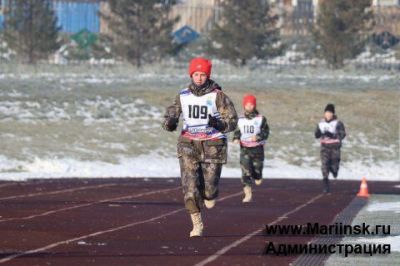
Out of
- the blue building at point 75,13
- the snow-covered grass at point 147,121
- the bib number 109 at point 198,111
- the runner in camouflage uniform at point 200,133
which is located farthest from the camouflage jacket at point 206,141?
the blue building at point 75,13

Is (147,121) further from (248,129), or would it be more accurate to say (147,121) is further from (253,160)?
(248,129)

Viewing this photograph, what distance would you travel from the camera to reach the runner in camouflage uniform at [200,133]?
1659 centimetres

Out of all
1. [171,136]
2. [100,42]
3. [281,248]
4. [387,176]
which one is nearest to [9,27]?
[100,42]

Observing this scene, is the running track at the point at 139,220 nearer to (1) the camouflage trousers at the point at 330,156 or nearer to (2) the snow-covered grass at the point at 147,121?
(1) the camouflage trousers at the point at 330,156

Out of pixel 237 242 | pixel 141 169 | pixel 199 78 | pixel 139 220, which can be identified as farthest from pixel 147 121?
pixel 237 242

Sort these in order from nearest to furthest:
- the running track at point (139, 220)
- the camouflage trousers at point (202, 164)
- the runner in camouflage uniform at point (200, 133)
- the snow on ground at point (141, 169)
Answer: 1. the running track at point (139, 220)
2. the runner in camouflage uniform at point (200, 133)
3. the camouflage trousers at point (202, 164)
4. the snow on ground at point (141, 169)

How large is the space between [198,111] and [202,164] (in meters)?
0.69

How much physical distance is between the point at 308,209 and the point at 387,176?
1761 cm

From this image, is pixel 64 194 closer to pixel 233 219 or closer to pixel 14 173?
pixel 233 219

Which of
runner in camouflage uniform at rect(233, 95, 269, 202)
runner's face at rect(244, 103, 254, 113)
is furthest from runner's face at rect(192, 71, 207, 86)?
runner's face at rect(244, 103, 254, 113)

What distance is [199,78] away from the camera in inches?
656

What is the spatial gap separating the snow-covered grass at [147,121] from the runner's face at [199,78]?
16394 millimetres

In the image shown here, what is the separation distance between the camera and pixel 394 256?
14.7 metres

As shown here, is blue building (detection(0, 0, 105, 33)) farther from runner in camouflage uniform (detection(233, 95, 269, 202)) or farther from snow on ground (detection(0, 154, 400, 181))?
runner in camouflage uniform (detection(233, 95, 269, 202))
